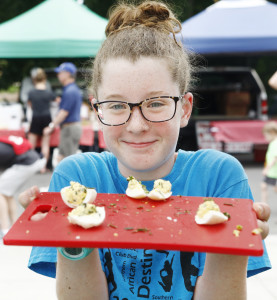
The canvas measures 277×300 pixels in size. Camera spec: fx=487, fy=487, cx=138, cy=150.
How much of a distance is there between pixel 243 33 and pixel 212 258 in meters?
9.14

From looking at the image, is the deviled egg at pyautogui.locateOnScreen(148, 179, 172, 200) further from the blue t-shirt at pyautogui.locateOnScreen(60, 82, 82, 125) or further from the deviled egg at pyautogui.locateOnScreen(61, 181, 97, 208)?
the blue t-shirt at pyautogui.locateOnScreen(60, 82, 82, 125)

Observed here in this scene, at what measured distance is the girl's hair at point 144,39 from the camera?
1757 millimetres

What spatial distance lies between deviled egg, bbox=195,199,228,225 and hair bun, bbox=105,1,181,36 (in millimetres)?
760

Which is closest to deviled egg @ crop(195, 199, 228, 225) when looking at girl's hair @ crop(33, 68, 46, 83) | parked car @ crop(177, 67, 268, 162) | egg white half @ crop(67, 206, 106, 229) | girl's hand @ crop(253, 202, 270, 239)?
girl's hand @ crop(253, 202, 270, 239)

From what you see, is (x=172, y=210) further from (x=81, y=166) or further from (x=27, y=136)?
(x=27, y=136)

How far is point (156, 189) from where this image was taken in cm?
164

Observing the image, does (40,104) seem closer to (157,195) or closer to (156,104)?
(156,104)

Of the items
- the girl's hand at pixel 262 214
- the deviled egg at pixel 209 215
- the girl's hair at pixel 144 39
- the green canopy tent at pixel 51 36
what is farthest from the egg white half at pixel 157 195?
the green canopy tent at pixel 51 36

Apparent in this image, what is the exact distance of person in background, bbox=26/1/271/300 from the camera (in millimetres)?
1644

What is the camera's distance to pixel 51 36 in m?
10.0

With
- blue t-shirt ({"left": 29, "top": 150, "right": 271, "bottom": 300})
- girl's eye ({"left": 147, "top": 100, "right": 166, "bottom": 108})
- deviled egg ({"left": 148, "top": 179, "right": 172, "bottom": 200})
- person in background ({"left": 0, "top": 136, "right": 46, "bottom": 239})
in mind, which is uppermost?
girl's eye ({"left": 147, "top": 100, "right": 166, "bottom": 108})

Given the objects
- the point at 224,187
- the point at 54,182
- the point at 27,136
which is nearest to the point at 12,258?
the point at 54,182

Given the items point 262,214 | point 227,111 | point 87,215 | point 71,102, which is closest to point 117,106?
point 87,215

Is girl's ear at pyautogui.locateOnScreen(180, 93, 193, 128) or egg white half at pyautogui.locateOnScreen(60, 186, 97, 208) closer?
egg white half at pyautogui.locateOnScreen(60, 186, 97, 208)
